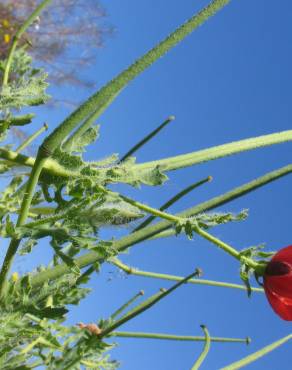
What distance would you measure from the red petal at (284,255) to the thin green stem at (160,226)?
112mm

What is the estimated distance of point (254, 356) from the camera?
1124mm

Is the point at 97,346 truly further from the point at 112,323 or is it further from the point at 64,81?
the point at 64,81

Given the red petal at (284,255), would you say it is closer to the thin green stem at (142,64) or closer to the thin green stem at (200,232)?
the thin green stem at (200,232)

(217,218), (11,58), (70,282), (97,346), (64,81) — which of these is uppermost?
(64,81)

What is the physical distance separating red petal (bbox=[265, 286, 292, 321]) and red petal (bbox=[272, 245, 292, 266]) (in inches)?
2.0

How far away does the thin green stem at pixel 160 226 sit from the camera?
74 cm

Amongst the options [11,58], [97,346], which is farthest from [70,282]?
[11,58]

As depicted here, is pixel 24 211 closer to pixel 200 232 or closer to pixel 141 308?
pixel 200 232

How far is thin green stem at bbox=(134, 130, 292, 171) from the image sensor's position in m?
0.72

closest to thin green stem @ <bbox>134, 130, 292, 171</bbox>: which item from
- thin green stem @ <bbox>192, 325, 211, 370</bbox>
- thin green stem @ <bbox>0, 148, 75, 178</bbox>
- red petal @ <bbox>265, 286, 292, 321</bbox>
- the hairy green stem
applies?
the hairy green stem

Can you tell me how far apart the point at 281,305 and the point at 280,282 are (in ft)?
0.11

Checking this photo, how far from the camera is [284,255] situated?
82 cm

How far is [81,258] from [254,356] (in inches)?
17.3

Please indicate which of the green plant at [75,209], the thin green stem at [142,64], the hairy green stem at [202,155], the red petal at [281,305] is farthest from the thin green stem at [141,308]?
the thin green stem at [142,64]
